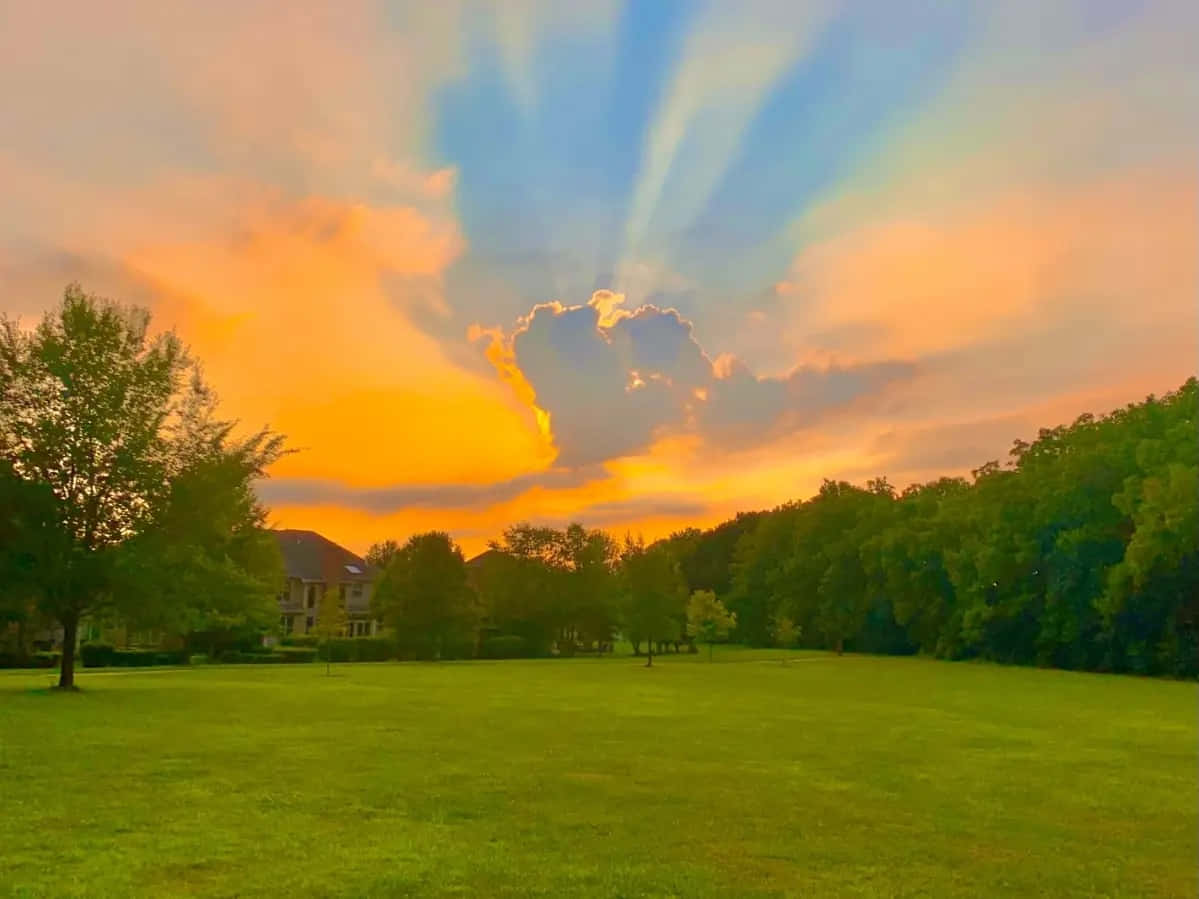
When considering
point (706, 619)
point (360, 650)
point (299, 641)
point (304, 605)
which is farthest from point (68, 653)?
point (304, 605)

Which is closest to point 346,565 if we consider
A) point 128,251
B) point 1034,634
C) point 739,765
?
point 1034,634

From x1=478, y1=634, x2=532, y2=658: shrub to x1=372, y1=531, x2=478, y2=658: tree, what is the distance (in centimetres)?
455

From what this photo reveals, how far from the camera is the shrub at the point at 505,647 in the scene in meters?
75.0

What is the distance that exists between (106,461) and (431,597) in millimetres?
39936

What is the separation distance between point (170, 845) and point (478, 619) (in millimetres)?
62594

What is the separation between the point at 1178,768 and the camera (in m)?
16.1

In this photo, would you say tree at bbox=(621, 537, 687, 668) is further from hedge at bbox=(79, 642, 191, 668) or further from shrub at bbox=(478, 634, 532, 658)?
hedge at bbox=(79, 642, 191, 668)

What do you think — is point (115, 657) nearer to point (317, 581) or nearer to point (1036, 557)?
point (317, 581)

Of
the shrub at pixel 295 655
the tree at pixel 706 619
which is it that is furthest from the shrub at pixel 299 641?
the tree at pixel 706 619

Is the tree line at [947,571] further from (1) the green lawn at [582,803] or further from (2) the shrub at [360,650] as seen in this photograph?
(1) the green lawn at [582,803]

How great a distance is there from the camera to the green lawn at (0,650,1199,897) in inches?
336

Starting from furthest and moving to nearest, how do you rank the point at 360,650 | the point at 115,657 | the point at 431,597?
the point at 431,597 < the point at 360,650 < the point at 115,657

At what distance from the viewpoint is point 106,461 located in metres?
30.1

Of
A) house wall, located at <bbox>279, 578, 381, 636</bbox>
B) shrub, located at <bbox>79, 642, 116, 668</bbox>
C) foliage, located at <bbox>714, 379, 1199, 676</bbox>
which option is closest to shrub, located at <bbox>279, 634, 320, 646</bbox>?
house wall, located at <bbox>279, 578, 381, 636</bbox>
